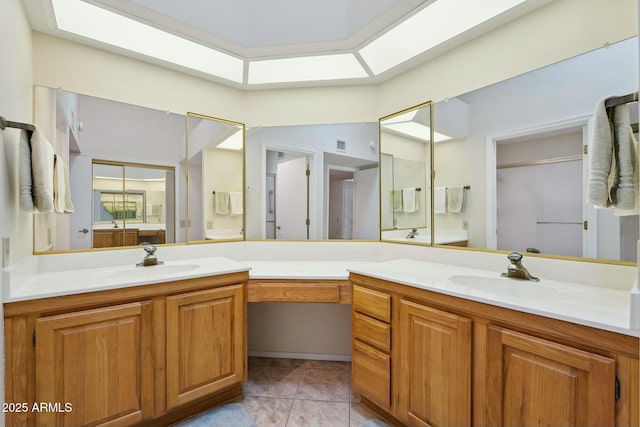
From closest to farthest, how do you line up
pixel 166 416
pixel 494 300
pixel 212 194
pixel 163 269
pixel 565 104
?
pixel 494 300
pixel 565 104
pixel 166 416
pixel 163 269
pixel 212 194

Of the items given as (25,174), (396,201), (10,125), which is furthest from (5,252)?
(396,201)

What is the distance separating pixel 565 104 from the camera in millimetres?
1385

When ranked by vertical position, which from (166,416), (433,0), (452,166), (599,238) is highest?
(433,0)

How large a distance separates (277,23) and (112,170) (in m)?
1.48

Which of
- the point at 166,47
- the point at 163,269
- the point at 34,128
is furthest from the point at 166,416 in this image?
the point at 166,47

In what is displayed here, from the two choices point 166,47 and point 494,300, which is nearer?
point 494,300

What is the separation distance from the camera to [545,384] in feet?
3.33

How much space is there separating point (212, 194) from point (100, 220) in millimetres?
749

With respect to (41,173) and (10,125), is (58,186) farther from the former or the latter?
(10,125)

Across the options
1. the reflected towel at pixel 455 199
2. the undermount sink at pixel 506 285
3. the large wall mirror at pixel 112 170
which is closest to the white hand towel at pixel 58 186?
the large wall mirror at pixel 112 170

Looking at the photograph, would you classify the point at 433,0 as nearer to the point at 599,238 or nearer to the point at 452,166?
the point at 452,166

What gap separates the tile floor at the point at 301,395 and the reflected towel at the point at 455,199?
1.41 metres

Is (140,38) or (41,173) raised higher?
(140,38)

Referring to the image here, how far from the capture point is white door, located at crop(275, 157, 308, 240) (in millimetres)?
2355
